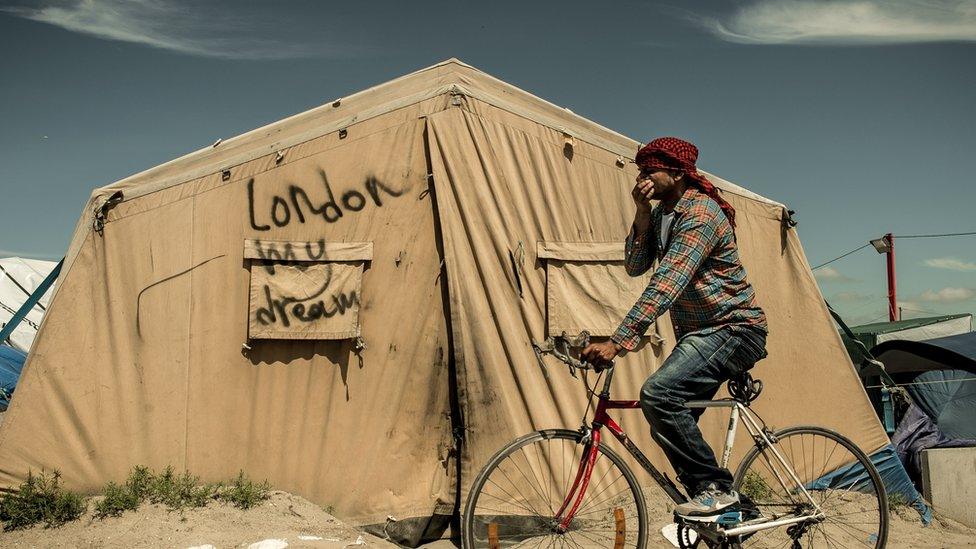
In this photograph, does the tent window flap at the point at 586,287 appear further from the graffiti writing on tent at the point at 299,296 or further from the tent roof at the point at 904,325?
the tent roof at the point at 904,325

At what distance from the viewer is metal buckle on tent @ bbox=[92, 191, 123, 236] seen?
572cm

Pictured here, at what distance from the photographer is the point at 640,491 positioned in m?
4.26

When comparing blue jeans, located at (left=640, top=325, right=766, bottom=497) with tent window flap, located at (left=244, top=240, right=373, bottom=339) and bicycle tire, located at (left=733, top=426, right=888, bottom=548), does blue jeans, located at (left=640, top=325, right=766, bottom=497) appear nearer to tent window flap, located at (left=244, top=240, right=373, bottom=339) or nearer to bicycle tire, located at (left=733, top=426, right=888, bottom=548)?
bicycle tire, located at (left=733, top=426, right=888, bottom=548)

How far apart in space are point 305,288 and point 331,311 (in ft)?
0.77

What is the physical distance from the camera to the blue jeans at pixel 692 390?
4.05 metres

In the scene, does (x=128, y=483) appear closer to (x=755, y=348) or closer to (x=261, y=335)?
(x=261, y=335)

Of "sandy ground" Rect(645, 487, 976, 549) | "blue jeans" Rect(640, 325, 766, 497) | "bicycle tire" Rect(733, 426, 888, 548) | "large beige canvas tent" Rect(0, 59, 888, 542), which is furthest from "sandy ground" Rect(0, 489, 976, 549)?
"blue jeans" Rect(640, 325, 766, 497)

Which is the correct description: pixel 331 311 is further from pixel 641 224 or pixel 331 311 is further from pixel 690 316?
pixel 690 316

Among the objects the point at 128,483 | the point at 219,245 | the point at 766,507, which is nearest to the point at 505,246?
the point at 219,245

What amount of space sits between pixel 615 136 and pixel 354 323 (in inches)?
97.3

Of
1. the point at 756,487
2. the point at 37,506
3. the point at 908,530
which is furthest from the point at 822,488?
the point at 37,506

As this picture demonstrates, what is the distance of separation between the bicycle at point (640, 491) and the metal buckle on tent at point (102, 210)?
3.08 metres

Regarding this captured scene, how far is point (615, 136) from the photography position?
661cm

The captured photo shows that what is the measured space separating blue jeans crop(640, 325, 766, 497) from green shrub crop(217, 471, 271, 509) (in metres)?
2.74
